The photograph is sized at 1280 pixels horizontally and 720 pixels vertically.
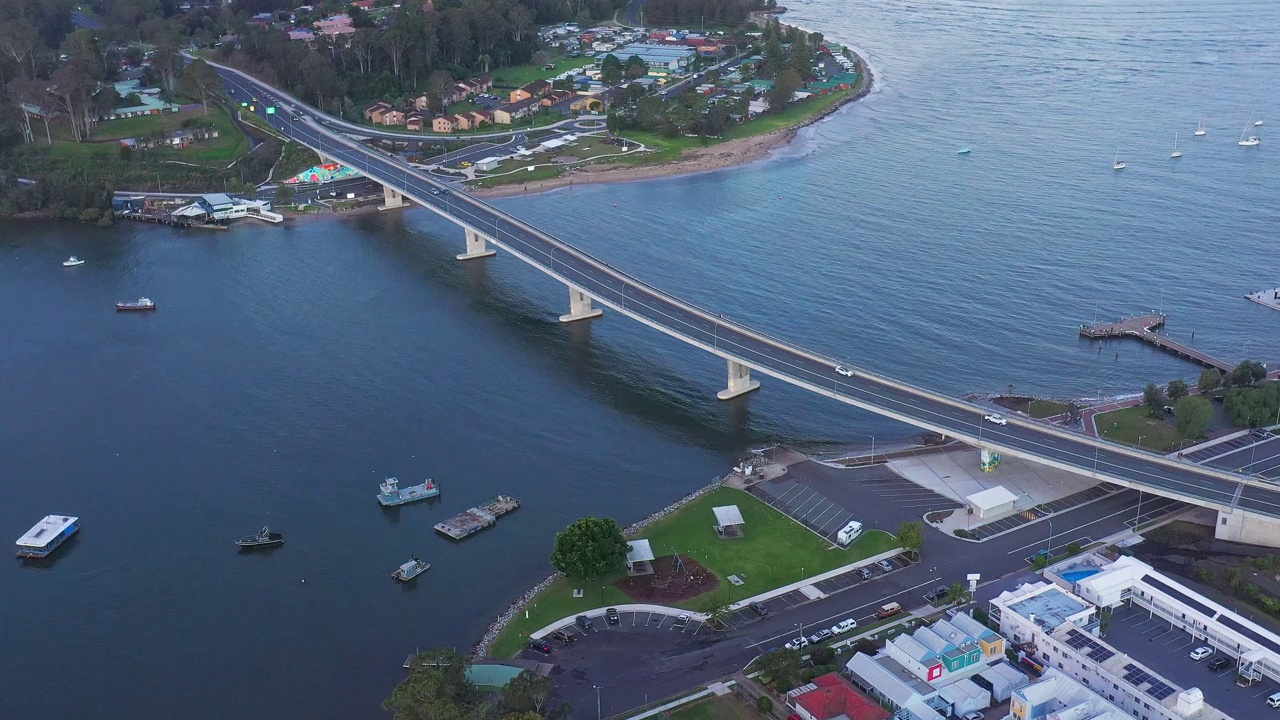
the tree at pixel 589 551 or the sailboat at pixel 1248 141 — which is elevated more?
the sailboat at pixel 1248 141

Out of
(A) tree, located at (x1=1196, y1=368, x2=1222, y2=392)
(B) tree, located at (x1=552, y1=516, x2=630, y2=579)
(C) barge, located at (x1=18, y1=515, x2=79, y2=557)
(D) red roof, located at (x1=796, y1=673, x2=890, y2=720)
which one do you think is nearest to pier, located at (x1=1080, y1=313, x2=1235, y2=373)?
(A) tree, located at (x1=1196, y1=368, x2=1222, y2=392)

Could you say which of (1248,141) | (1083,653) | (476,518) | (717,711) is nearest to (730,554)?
(717,711)

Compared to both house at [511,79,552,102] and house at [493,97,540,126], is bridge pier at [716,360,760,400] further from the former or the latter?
house at [511,79,552,102]

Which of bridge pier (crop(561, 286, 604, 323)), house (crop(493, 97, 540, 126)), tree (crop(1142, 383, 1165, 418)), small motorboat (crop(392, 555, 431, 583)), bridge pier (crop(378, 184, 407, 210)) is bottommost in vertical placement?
small motorboat (crop(392, 555, 431, 583))

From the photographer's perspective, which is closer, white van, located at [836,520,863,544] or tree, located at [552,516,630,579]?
tree, located at [552,516,630,579]

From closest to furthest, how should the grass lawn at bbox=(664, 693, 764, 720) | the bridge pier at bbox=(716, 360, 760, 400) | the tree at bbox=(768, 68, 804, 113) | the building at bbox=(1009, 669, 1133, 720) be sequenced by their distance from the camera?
the building at bbox=(1009, 669, 1133, 720)
the grass lawn at bbox=(664, 693, 764, 720)
the bridge pier at bbox=(716, 360, 760, 400)
the tree at bbox=(768, 68, 804, 113)

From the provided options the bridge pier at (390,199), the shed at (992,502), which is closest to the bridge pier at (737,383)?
the shed at (992,502)

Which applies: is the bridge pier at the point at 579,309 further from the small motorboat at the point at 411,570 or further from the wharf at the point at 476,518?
the small motorboat at the point at 411,570

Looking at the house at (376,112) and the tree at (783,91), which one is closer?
the house at (376,112)
